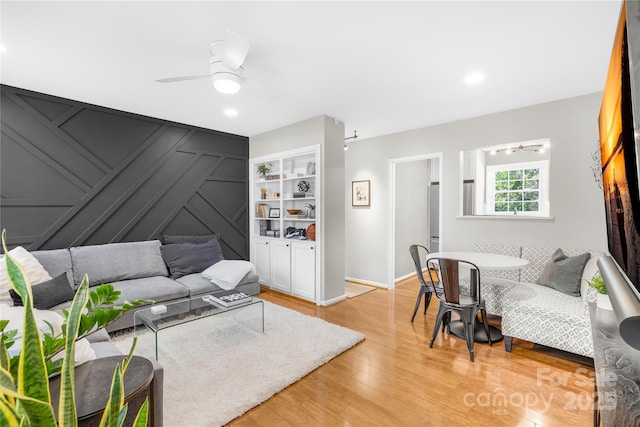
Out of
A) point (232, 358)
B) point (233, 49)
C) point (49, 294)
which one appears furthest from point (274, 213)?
point (233, 49)

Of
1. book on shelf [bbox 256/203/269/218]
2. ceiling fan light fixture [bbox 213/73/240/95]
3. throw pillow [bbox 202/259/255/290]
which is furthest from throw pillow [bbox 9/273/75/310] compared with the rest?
book on shelf [bbox 256/203/269/218]

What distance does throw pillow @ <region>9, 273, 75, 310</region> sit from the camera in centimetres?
240

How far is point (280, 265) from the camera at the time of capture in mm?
4531

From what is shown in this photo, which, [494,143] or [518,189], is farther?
[518,189]

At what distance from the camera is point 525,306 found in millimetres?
2615

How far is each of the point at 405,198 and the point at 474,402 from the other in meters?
3.82

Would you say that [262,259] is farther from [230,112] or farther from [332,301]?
[230,112]

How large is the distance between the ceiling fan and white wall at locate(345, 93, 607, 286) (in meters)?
3.02

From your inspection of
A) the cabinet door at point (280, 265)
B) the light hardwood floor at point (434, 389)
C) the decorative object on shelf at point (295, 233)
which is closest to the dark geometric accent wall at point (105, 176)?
the cabinet door at point (280, 265)

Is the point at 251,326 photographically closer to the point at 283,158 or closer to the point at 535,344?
the point at 283,158

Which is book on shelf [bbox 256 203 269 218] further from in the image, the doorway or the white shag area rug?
the doorway

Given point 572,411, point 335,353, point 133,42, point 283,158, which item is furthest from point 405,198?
point 133,42

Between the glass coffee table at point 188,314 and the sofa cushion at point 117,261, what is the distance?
78cm

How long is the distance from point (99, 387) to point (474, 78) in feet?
11.3
